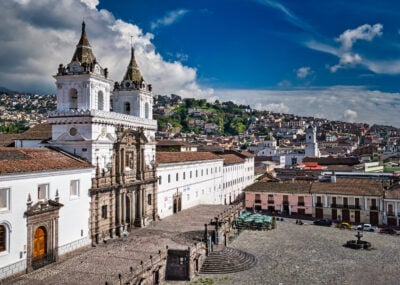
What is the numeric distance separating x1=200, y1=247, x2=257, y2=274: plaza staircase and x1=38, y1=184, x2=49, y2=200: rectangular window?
1183 centimetres

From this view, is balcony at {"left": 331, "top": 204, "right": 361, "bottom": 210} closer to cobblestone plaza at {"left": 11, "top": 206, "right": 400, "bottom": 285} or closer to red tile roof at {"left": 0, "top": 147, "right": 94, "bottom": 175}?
cobblestone plaza at {"left": 11, "top": 206, "right": 400, "bottom": 285}

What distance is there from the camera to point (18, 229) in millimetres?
20984

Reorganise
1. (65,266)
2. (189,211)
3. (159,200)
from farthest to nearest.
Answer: (189,211) < (159,200) < (65,266)

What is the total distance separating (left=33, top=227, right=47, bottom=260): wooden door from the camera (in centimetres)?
2236

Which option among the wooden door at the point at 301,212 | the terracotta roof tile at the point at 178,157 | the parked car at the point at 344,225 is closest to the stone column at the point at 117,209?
the terracotta roof tile at the point at 178,157

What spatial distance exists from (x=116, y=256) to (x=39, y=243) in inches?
182

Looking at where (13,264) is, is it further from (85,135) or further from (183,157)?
(183,157)

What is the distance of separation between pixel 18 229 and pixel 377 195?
40.4m

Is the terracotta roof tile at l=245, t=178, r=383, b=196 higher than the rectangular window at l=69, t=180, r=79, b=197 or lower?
lower

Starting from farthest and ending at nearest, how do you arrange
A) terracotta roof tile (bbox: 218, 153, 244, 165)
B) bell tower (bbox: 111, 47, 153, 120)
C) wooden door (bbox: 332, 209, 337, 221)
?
terracotta roof tile (bbox: 218, 153, 244, 165)
wooden door (bbox: 332, 209, 337, 221)
bell tower (bbox: 111, 47, 153, 120)

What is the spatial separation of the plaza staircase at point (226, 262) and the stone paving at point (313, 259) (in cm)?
63

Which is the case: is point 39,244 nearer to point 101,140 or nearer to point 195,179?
point 101,140

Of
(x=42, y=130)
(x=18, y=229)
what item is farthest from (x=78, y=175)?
(x=42, y=130)

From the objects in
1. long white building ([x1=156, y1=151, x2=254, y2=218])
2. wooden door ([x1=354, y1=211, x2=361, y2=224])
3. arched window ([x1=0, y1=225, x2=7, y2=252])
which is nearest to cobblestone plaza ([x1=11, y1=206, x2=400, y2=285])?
arched window ([x1=0, y1=225, x2=7, y2=252])
